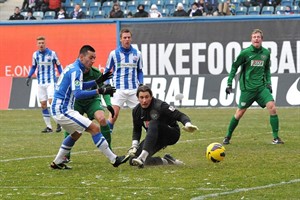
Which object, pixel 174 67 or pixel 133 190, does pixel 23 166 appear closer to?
pixel 133 190

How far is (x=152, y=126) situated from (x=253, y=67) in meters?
4.77

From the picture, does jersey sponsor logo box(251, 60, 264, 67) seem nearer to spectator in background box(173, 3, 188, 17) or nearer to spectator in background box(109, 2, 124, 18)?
spectator in background box(173, 3, 188, 17)

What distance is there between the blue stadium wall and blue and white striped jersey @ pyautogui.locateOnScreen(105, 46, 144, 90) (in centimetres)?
1036

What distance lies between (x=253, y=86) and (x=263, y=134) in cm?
247

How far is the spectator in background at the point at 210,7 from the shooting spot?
3198 centimetres

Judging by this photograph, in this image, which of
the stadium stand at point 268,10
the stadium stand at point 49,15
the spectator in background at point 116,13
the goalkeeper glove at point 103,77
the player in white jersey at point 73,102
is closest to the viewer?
the player in white jersey at point 73,102

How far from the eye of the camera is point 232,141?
1814 cm

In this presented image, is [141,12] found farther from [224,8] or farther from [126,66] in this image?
[126,66]

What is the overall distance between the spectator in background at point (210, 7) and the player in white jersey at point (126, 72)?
45.7 feet

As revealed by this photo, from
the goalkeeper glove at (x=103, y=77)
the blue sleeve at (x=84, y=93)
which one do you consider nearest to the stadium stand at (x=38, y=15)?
the goalkeeper glove at (x=103, y=77)

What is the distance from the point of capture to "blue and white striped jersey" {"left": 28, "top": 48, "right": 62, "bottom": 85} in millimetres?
22875

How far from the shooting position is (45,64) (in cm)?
2300

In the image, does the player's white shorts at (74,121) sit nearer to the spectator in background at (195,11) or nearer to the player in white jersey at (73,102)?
the player in white jersey at (73,102)

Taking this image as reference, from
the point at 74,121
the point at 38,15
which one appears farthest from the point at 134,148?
the point at 38,15
